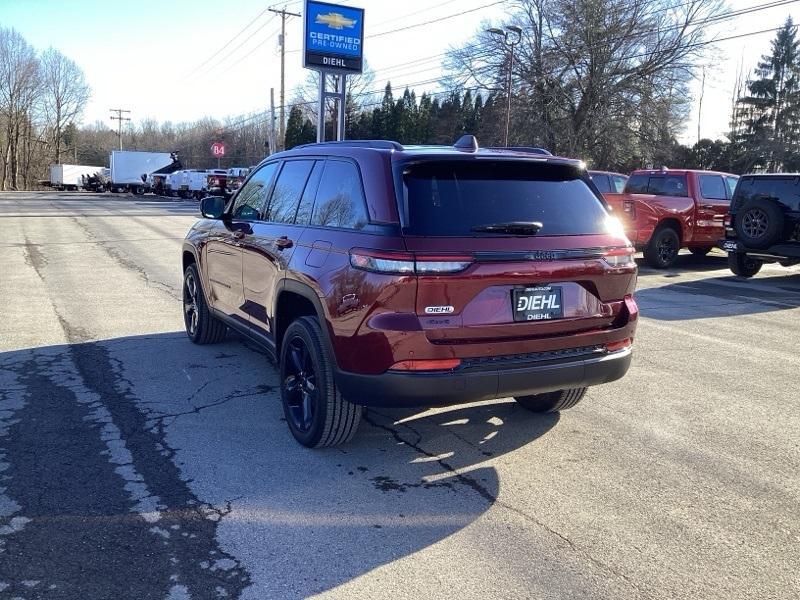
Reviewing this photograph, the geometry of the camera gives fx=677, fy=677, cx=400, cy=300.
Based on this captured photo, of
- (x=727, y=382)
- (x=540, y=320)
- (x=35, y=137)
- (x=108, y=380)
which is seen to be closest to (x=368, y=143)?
(x=540, y=320)

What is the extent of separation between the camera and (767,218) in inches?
450

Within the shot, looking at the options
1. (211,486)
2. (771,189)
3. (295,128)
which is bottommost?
(211,486)

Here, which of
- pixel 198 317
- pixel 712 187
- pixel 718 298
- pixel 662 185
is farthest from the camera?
pixel 712 187

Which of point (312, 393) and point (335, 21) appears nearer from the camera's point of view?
point (312, 393)

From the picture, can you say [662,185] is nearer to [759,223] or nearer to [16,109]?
[759,223]

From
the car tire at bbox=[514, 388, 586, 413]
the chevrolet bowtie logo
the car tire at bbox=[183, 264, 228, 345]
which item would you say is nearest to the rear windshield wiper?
the car tire at bbox=[514, 388, 586, 413]

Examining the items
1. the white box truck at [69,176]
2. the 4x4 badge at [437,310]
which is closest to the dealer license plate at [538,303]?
the 4x4 badge at [437,310]

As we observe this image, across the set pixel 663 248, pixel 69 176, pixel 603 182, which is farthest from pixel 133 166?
pixel 663 248

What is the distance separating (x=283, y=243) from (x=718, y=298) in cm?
835

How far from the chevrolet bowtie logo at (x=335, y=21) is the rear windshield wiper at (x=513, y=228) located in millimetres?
24499

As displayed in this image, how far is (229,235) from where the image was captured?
5664mm

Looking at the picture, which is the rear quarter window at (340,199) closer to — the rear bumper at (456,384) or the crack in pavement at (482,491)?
the rear bumper at (456,384)

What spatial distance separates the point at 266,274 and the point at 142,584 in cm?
244

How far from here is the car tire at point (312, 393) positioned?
155 inches
